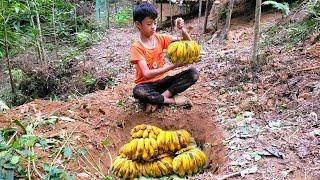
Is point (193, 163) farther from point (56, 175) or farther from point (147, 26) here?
point (147, 26)

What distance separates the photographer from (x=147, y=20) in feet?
14.3

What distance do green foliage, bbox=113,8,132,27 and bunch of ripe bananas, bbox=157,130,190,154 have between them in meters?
8.92

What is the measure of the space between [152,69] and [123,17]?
28.9 feet

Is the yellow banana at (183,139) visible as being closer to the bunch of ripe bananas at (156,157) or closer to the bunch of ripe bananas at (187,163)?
the bunch of ripe bananas at (156,157)

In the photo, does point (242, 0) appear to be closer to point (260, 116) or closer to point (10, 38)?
point (10, 38)

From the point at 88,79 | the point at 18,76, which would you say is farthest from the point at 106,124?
the point at 18,76

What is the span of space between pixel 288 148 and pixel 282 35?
336 cm

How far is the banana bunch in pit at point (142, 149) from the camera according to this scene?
12.0ft

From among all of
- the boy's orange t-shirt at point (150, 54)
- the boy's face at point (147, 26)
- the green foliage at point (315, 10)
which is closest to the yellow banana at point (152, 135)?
the boy's orange t-shirt at point (150, 54)

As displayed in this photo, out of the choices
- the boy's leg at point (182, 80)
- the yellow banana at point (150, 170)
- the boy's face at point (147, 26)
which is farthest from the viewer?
the boy's leg at point (182, 80)

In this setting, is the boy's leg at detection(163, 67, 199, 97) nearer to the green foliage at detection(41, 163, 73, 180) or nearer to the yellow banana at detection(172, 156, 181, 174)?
the yellow banana at detection(172, 156, 181, 174)

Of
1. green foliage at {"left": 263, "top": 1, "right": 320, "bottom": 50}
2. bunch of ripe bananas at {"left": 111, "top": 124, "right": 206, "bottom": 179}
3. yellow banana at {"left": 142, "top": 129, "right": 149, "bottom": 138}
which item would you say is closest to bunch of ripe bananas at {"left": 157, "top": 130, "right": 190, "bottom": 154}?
bunch of ripe bananas at {"left": 111, "top": 124, "right": 206, "bottom": 179}

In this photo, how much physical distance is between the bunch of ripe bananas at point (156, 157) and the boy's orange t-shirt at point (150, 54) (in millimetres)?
967

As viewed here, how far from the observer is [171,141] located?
378 cm
